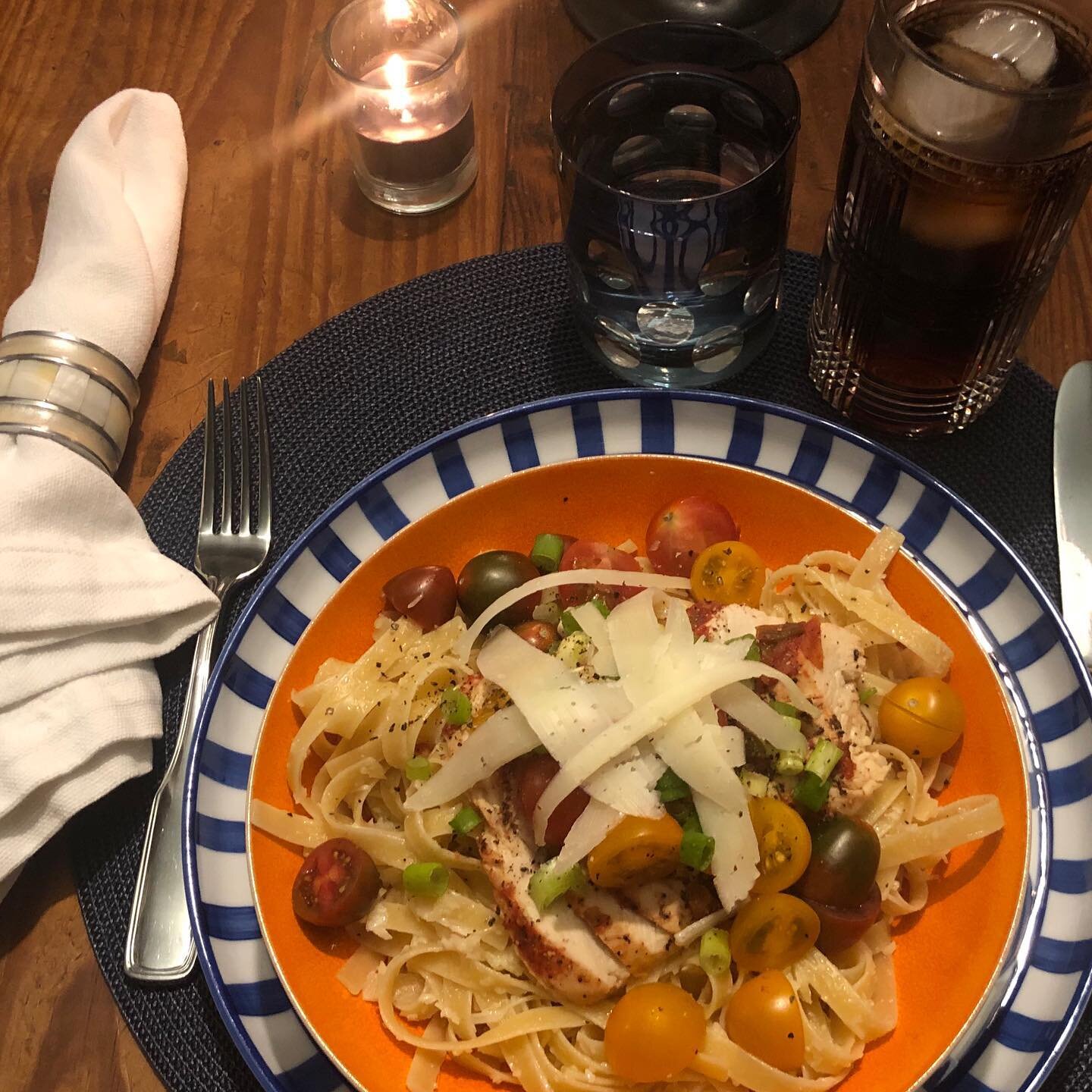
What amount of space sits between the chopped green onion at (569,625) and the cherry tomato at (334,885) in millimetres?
579

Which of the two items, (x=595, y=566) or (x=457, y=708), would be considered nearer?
(x=457, y=708)

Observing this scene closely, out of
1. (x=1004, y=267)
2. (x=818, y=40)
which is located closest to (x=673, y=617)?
(x=1004, y=267)

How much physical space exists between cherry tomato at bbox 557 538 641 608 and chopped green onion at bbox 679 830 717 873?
53 centimetres

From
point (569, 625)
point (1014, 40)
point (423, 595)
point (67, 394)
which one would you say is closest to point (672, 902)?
point (569, 625)

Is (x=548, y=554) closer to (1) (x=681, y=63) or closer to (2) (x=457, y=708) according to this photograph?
(2) (x=457, y=708)

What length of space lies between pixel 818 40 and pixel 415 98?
1273mm

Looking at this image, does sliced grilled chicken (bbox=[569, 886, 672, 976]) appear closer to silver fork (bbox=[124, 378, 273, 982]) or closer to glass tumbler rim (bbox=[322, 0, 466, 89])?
silver fork (bbox=[124, 378, 273, 982])

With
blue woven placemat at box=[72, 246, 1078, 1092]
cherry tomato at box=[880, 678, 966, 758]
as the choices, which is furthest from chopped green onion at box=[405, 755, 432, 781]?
cherry tomato at box=[880, 678, 966, 758]

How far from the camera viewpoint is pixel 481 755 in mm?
1856

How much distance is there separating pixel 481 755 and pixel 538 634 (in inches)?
11.9

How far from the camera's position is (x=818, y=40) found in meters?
3.12

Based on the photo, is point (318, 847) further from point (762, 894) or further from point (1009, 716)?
point (1009, 716)

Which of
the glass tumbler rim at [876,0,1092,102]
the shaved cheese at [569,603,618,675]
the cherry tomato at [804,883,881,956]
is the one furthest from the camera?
the shaved cheese at [569,603,618,675]

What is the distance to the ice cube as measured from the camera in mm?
1867
